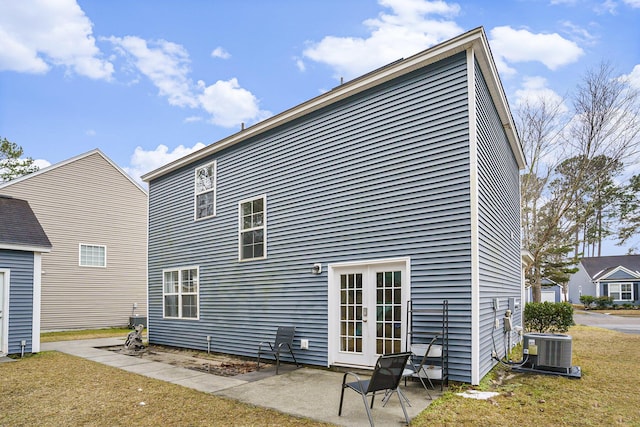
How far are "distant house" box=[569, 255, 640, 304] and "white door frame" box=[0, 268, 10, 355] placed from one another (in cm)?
3355

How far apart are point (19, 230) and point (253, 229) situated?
6235mm

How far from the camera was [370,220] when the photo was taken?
748 cm

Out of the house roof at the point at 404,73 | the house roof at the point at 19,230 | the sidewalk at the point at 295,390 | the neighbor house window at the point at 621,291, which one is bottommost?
the neighbor house window at the point at 621,291

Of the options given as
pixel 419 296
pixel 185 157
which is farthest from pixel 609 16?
pixel 185 157

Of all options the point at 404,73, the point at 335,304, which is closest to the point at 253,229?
the point at 335,304

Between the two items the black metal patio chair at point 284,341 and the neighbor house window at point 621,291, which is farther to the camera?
the neighbor house window at point 621,291

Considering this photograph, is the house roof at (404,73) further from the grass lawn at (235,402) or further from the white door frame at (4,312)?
the white door frame at (4,312)

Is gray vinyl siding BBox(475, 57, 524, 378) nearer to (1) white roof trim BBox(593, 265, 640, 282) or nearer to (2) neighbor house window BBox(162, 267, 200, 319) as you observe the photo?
(2) neighbor house window BBox(162, 267, 200, 319)

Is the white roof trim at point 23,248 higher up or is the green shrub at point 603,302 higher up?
the white roof trim at point 23,248

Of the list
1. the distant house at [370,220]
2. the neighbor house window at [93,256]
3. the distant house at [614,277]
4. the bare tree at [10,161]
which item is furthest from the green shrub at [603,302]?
the bare tree at [10,161]

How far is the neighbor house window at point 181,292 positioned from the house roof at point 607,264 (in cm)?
3439

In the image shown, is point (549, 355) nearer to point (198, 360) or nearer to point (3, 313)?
point (198, 360)

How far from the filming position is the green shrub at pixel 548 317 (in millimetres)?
13633

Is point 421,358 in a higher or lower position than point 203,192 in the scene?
lower
